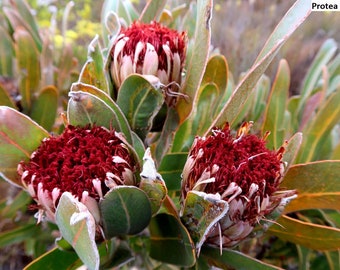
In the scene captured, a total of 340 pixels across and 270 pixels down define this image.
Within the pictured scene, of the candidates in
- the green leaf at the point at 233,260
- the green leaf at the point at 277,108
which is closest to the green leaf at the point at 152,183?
the green leaf at the point at 233,260

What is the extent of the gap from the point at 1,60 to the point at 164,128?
2.02ft

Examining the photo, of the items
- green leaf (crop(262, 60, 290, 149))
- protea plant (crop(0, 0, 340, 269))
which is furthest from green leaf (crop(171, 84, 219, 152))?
green leaf (crop(262, 60, 290, 149))

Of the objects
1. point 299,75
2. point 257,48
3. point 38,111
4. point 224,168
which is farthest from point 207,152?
point 299,75

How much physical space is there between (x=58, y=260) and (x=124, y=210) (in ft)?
0.56

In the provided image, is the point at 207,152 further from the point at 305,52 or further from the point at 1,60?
the point at 305,52

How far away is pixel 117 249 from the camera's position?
2.35 feet

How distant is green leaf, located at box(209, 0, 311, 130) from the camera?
56 centimetres

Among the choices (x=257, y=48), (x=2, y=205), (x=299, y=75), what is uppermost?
(x=2, y=205)

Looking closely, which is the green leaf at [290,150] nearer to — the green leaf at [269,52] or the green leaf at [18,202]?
the green leaf at [269,52]

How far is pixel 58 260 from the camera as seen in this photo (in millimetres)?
675

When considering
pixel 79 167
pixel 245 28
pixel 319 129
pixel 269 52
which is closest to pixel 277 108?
pixel 319 129

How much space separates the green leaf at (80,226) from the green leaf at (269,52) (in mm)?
253

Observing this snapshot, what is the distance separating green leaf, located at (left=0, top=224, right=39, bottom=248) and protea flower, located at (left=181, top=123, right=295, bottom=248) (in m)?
0.52

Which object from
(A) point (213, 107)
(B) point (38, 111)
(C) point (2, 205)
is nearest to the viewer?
(A) point (213, 107)
